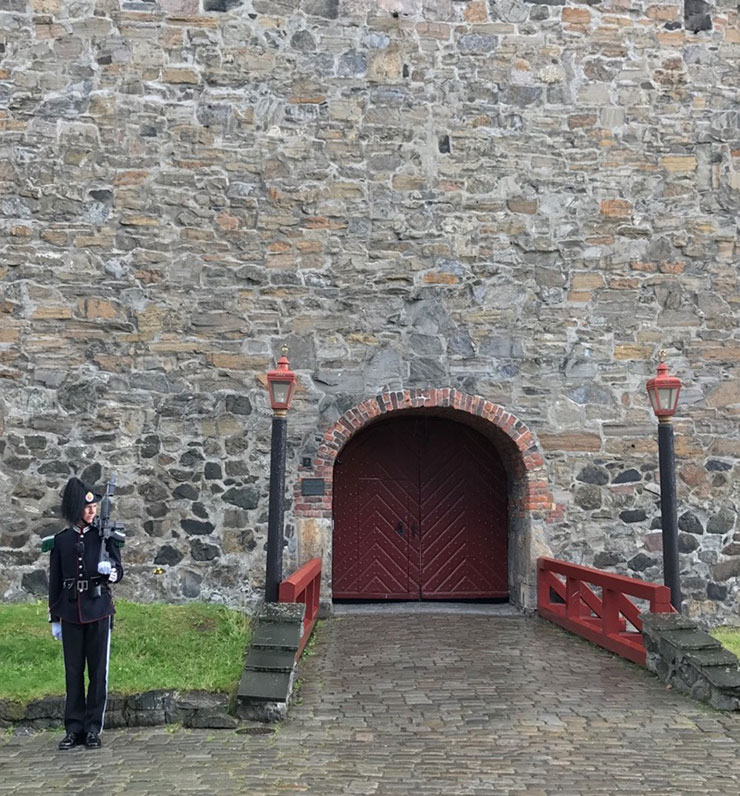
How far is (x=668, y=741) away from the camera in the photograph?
15.2ft

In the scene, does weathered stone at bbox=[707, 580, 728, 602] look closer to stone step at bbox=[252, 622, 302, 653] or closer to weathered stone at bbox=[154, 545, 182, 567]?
stone step at bbox=[252, 622, 302, 653]

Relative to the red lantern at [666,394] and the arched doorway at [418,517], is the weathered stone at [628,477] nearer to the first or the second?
the arched doorway at [418,517]

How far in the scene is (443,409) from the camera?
8.45 meters

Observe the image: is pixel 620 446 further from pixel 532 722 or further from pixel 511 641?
pixel 532 722

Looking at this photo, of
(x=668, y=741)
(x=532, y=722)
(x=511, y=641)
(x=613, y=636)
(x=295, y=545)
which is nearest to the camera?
(x=668, y=741)

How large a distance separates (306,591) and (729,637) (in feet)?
12.6

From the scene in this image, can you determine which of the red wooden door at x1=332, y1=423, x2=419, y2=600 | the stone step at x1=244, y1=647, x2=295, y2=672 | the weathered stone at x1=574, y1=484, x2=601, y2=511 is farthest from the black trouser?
the weathered stone at x1=574, y1=484, x2=601, y2=511

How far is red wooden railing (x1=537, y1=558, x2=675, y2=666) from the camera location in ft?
20.8

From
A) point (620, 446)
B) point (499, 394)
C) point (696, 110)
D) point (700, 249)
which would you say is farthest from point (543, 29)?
point (620, 446)

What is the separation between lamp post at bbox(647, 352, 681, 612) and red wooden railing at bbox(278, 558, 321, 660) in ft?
9.17

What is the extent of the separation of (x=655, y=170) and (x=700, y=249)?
3.04 ft

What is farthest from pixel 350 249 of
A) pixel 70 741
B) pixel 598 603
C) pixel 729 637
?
pixel 70 741

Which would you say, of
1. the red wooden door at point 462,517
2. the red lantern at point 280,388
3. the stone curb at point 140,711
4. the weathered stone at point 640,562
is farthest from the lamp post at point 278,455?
the weathered stone at point 640,562

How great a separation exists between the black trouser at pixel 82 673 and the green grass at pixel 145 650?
38 centimetres
